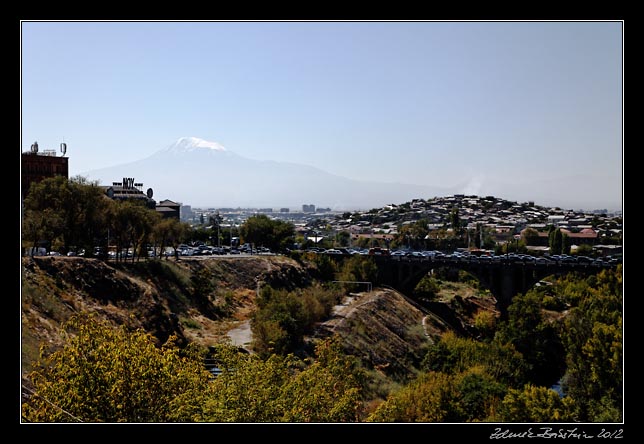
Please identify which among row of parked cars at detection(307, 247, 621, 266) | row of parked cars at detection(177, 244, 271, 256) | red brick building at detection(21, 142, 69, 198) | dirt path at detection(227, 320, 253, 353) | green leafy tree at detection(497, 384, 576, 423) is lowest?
dirt path at detection(227, 320, 253, 353)

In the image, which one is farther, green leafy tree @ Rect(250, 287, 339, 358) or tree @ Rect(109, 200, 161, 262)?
tree @ Rect(109, 200, 161, 262)

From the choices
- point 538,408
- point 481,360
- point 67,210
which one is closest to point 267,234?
point 67,210

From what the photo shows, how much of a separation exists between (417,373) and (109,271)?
458 inches

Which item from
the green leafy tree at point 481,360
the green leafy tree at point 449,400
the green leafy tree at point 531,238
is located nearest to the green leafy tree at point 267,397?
the green leafy tree at point 449,400

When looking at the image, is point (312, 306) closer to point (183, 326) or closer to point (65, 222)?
point (183, 326)

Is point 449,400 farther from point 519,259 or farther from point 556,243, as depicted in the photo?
point 556,243

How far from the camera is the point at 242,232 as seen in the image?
4034cm

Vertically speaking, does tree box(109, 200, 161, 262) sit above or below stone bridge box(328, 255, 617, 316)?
above

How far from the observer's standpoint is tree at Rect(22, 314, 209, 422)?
8.98 meters

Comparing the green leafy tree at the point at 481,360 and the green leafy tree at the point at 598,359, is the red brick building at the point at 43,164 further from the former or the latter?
the green leafy tree at the point at 598,359

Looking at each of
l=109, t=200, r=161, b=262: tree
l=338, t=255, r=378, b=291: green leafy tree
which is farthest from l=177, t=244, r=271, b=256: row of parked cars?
l=109, t=200, r=161, b=262: tree

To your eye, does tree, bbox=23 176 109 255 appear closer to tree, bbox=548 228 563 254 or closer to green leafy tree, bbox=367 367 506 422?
green leafy tree, bbox=367 367 506 422

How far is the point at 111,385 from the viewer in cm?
911

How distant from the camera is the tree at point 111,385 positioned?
354 inches
